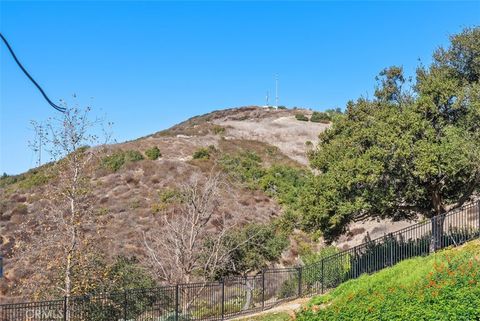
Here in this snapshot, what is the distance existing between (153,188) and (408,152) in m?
31.1

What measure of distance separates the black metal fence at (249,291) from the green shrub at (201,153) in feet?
109

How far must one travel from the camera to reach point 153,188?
46.8 metres

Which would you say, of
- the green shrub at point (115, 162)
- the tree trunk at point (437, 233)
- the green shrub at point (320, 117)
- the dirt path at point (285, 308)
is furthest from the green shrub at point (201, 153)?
the tree trunk at point (437, 233)

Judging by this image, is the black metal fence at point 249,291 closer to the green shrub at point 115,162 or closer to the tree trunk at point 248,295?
the tree trunk at point 248,295

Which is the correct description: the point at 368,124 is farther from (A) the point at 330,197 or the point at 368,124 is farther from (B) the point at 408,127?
(A) the point at 330,197

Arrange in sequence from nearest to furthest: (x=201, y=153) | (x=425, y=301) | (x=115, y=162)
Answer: (x=425, y=301) < (x=115, y=162) < (x=201, y=153)

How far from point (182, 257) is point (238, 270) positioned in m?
4.10

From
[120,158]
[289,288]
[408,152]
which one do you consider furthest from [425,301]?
[120,158]

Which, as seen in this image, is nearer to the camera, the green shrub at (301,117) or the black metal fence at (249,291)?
the black metal fence at (249,291)

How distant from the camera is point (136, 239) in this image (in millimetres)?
35719

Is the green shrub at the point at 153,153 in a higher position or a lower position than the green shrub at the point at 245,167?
higher

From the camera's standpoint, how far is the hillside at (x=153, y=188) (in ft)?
109

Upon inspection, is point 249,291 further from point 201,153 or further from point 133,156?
point 201,153

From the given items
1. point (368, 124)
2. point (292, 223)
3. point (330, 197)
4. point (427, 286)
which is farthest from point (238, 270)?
point (427, 286)
